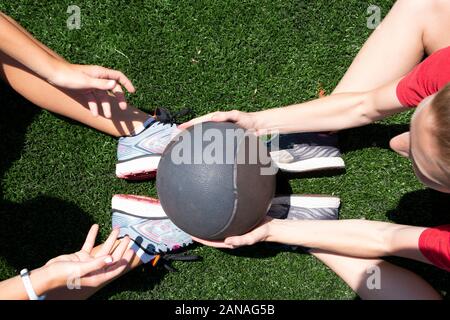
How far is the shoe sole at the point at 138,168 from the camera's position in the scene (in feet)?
12.2

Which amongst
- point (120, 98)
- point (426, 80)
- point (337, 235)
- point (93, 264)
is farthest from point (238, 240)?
point (426, 80)

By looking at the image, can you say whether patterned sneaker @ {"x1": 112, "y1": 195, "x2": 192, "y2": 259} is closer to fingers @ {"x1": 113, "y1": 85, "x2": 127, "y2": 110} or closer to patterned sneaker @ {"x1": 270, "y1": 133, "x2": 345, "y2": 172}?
fingers @ {"x1": 113, "y1": 85, "x2": 127, "y2": 110}

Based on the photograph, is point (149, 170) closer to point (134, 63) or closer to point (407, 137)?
point (134, 63)

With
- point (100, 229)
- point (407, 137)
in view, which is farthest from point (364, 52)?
point (100, 229)

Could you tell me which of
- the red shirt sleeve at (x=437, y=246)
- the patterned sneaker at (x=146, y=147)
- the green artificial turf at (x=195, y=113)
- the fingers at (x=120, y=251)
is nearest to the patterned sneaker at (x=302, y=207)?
the green artificial turf at (x=195, y=113)

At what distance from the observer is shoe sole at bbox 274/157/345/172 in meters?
3.79

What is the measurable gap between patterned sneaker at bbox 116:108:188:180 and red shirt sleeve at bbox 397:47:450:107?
1622 mm

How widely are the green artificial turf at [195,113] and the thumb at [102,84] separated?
78 cm

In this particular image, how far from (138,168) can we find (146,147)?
0.55ft

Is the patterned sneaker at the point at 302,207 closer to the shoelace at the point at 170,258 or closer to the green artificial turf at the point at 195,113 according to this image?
the green artificial turf at the point at 195,113

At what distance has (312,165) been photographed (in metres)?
3.80

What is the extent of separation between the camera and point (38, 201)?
3895 mm

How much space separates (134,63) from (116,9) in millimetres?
465

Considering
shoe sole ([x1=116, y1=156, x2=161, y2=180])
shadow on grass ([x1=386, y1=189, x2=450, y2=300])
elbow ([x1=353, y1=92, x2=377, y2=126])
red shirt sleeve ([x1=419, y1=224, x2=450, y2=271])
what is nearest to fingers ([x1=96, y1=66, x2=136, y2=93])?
shoe sole ([x1=116, y1=156, x2=161, y2=180])
